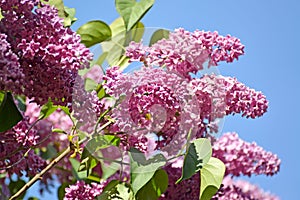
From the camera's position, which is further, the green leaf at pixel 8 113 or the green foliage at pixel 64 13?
the green foliage at pixel 64 13

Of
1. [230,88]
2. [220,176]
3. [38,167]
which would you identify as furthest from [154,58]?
[38,167]

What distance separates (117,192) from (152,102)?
306 mm

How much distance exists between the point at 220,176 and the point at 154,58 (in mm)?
274

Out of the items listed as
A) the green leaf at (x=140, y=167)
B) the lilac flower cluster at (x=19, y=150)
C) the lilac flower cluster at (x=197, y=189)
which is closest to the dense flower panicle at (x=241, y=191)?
the lilac flower cluster at (x=197, y=189)

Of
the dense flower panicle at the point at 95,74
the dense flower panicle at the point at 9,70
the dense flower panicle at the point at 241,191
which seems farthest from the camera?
the dense flower panicle at the point at 241,191

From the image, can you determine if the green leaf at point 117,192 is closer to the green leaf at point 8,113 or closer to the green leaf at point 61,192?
the green leaf at point 8,113

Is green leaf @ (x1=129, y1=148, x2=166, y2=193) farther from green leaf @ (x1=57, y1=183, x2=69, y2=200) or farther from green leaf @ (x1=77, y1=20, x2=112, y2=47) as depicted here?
green leaf @ (x1=57, y1=183, x2=69, y2=200)

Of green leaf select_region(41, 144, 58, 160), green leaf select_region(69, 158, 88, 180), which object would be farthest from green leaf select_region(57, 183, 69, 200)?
green leaf select_region(41, 144, 58, 160)

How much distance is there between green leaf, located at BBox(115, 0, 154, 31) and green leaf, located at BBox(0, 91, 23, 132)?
14.2 inches

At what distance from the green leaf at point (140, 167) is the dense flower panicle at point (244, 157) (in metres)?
0.61

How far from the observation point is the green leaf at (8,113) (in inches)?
51.4

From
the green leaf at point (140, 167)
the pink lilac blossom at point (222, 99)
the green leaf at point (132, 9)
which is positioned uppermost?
the green leaf at point (132, 9)

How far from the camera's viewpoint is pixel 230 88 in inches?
55.4

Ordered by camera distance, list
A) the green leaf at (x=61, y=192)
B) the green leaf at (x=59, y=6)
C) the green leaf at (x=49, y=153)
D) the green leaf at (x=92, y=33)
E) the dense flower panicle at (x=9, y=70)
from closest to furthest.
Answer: the dense flower panicle at (x=9, y=70), the green leaf at (x=59, y=6), the green leaf at (x=92, y=33), the green leaf at (x=61, y=192), the green leaf at (x=49, y=153)
